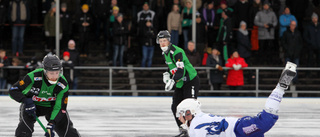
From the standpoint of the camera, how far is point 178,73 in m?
9.71

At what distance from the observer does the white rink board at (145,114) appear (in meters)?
10.3

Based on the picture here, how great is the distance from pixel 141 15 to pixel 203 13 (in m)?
1.81

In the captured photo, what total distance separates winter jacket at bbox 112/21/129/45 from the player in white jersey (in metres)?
11.1

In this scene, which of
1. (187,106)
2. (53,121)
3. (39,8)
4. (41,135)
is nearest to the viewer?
(187,106)

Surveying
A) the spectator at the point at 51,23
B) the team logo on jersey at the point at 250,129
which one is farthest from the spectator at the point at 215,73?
the team logo on jersey at the point at 250,129

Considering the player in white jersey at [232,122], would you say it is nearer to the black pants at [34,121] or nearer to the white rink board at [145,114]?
the black pants at [34,121]

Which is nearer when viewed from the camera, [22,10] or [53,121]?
[53,121]

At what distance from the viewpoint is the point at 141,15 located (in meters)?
17.4

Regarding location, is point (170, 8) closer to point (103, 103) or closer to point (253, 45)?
point (253, 45)

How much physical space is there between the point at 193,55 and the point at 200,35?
1.54 m

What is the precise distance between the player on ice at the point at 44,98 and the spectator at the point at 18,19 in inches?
418

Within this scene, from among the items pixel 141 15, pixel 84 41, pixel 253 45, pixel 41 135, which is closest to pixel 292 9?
pixel 253 45

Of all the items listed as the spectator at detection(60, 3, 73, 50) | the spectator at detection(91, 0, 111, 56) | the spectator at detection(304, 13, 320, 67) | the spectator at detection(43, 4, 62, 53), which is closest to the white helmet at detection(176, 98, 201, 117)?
the spectator at detection(91, 0, 111, 56)

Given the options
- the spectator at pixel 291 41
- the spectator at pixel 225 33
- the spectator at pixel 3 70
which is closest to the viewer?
the spectator at pixel 3 70
